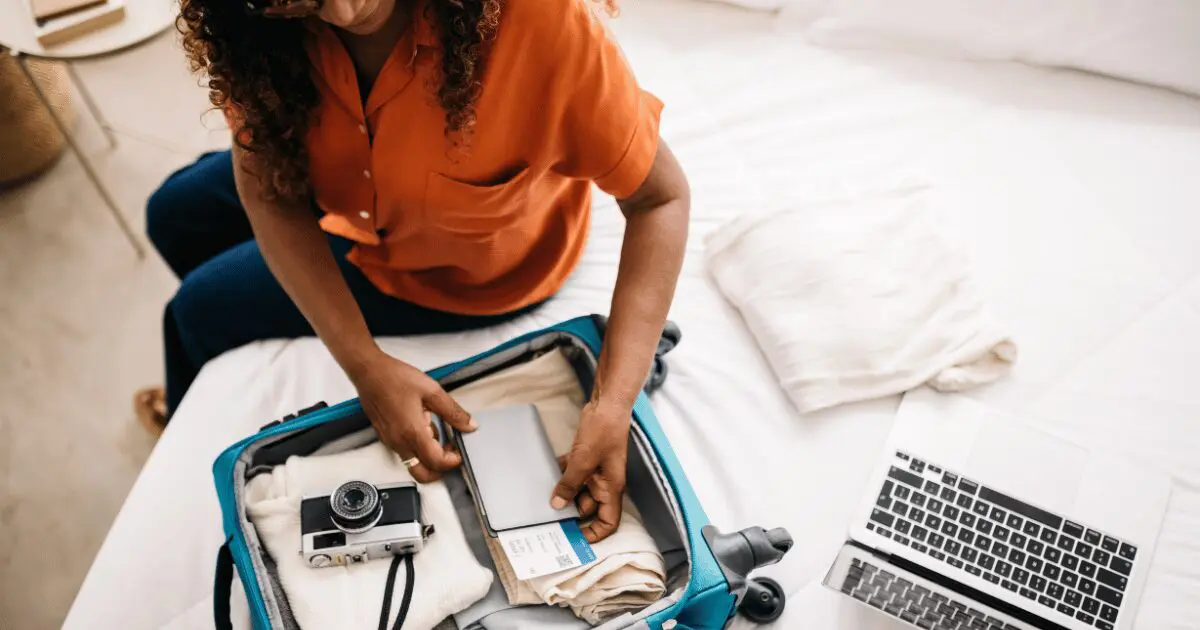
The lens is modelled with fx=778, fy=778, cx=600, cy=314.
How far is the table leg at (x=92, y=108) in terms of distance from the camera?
5.63 ft

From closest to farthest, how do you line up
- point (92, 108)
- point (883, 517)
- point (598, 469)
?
point (598, 469)
point (883, 517)
point (92, 108)

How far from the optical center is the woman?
0.69 m

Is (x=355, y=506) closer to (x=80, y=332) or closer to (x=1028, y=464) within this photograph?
(x=1028, y=464)

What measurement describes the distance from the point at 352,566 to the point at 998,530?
72 centimetres

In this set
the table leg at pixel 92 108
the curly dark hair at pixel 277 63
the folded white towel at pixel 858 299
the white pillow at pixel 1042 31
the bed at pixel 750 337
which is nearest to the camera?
the curly dark hair at pixel 277 63

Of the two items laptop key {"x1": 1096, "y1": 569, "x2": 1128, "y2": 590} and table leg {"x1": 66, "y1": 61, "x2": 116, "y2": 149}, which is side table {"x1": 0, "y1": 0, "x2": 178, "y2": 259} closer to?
table leg {"x1": 66, "y1": 61, "x2": 116, "y2": 149}

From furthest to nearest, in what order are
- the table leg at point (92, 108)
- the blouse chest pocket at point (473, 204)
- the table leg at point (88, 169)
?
the table leg at point (92, 108), the table leg at point (88, 169), the blouse chest pocket at point (473, 204)

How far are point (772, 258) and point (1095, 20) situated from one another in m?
0.69

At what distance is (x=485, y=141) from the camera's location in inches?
29.6

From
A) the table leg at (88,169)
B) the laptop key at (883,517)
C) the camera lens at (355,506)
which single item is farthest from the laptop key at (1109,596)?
the table leg at (88,169)

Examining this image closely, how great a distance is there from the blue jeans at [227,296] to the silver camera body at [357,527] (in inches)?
11.7

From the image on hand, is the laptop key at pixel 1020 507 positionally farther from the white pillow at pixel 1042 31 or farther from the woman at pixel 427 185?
the white pillow at pixel 1042 31

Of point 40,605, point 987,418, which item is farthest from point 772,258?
point 40,605

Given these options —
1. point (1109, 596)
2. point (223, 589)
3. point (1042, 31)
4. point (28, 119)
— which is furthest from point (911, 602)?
point (28, 119)
